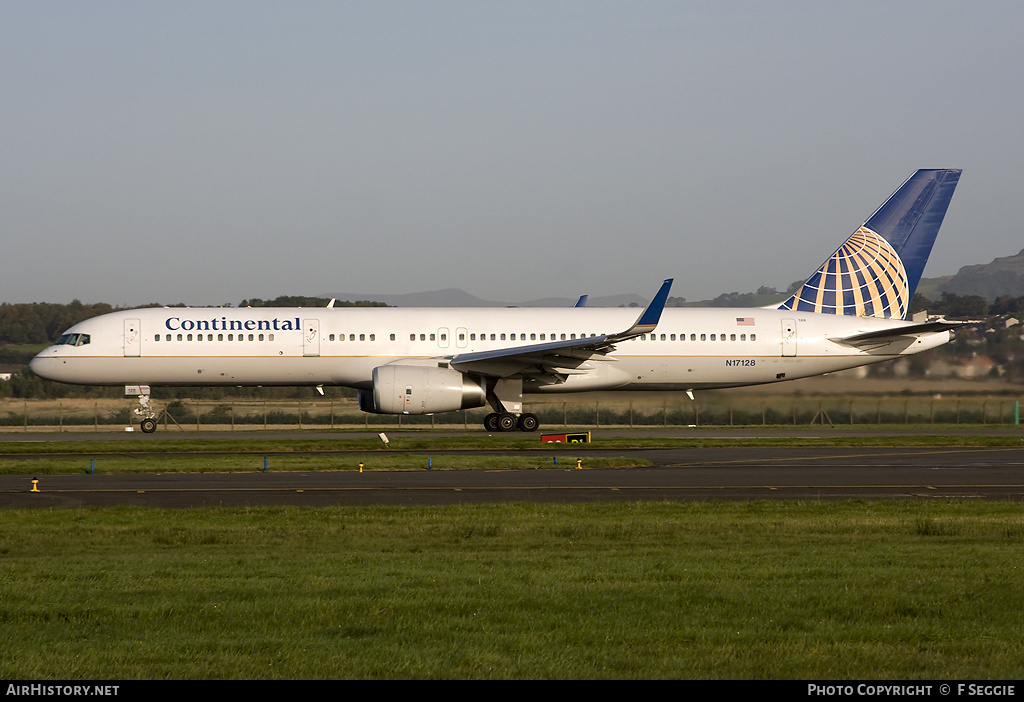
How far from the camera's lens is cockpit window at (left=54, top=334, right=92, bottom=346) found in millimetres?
35156

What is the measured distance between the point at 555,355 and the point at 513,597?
2462 centimetres

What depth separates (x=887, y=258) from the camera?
39.0 metres

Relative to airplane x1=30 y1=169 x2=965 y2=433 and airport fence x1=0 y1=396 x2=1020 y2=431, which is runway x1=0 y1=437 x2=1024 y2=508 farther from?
airport fence x1=0 y1=396 x2=1020 y2=431

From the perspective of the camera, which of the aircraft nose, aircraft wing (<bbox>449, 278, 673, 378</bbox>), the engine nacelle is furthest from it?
the aircraft nose

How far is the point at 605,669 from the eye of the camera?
679cm

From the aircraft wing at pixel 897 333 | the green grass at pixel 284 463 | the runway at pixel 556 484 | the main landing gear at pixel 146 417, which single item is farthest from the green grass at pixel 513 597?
the main landing gear at pixel 146 417

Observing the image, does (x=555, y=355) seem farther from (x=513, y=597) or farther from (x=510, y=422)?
(x=513, y=597)

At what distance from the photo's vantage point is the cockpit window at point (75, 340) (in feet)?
115

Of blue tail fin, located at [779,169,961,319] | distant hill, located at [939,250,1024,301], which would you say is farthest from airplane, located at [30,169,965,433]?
distant hill, located at [939,250,1024,301]

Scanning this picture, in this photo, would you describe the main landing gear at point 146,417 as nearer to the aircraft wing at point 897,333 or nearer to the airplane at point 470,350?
the airplane at point 470,350

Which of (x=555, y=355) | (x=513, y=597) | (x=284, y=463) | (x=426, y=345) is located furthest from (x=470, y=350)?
(x=513, y=597)

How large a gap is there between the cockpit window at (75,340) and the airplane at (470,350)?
0.05 metres

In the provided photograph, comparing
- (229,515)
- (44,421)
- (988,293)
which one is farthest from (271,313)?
(988,293)

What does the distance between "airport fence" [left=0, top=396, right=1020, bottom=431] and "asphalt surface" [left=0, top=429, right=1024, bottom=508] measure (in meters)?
14.3
